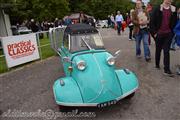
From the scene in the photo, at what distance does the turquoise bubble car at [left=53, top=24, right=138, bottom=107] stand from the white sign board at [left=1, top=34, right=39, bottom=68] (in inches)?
160

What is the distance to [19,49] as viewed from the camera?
33.7ft

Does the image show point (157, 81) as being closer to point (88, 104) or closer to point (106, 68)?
point (106, 68)

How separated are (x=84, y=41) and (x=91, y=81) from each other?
1463 mm

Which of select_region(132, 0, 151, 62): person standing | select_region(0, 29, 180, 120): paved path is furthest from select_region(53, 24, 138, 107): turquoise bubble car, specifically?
select_region(132, 0, 151, 62): person standing

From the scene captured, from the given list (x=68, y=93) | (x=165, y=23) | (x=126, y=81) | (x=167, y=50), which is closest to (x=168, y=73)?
(x=167, y=50)

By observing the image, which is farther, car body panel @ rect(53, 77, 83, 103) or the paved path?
the paved path

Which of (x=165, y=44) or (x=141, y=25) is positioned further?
(x=141, y=25)

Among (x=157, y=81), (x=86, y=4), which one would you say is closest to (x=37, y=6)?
(x=86, y=4)

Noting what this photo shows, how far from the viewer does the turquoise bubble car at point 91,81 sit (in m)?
5.13

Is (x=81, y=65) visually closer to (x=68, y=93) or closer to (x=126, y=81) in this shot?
(x=68, y=93)

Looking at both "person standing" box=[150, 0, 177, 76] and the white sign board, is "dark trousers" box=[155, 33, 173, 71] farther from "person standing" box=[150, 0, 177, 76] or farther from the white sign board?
the white sign board

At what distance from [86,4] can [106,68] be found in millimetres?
69705

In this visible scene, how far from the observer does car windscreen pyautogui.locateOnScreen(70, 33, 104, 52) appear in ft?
20.9

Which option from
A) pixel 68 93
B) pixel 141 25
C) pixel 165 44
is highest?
pixel 141 25
